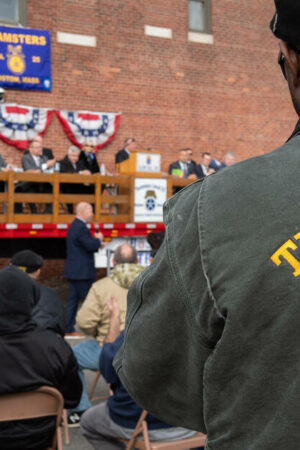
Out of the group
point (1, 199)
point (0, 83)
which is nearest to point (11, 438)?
point (1, 199)

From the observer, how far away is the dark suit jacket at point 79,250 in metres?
8.73

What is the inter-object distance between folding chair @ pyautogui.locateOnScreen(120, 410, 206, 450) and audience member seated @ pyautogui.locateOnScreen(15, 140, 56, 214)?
7.13 meters

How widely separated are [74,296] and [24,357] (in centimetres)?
556

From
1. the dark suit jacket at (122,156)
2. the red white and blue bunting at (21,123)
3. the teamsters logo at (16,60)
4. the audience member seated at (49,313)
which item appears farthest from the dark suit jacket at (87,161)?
the audience member seated at (49,313)

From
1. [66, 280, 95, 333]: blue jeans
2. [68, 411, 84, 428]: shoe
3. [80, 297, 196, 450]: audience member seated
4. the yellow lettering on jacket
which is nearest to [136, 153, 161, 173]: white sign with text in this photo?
[66, 280, 95, 333]: blue jeans

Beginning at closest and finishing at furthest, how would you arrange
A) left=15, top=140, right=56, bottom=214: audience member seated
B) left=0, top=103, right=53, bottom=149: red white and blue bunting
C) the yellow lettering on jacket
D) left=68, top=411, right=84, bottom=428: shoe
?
the yellow lettering on jacket, left=68, top=411, right=84, bottom=428: shoe, left=15, top=140, right=56, bottom=214: audience member seated, left=0, top=103, right=53, bottom=149: red white and blue bunting

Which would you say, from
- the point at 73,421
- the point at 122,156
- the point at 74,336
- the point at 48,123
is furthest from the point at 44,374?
the point at 48,123

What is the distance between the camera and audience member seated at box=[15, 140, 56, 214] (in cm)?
996

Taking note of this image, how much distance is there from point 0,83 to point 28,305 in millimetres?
10158

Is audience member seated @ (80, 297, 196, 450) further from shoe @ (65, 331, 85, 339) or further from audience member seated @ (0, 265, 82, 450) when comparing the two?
shoe @ (65, 331, 85, 339)

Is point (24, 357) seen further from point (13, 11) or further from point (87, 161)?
point (13, 11)

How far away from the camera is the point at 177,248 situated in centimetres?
100

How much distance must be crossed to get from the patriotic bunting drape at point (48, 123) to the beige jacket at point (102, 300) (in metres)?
8.31

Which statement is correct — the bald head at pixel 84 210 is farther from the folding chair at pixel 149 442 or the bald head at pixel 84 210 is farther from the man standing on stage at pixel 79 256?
the folding chair at pixel 149 442
